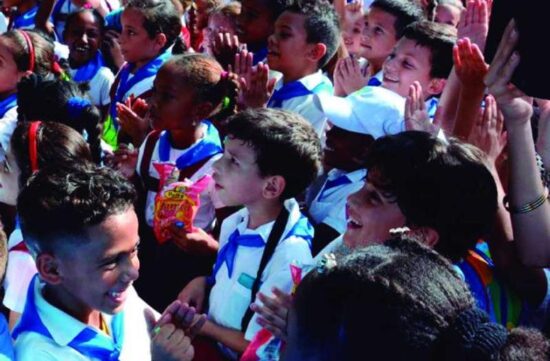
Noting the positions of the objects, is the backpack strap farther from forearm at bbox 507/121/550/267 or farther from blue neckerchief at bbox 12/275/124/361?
forearm at bbox 507/121/550/267

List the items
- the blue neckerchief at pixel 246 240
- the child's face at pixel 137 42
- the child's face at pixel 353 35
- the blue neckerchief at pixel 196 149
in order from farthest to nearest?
the child's face at pixel 353 35 < the child's face at pixel 137 42 < the blue neckerchief at pixel 196 149 < the blue neckerchief at pixel 246 240

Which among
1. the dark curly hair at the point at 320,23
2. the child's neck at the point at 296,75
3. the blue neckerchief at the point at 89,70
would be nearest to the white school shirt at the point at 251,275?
the child's neck at the point at 296,75

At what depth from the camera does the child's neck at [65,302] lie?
185 centimetres

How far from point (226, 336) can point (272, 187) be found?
482mm

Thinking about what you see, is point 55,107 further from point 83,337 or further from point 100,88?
point 100,88

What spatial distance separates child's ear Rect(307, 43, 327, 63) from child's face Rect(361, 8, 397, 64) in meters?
0.34

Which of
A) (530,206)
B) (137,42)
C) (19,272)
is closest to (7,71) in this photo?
(137,42)

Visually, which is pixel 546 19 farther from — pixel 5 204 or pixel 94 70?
pixel 94 70

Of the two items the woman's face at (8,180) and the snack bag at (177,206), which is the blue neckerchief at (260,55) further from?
the woman's face at (8,180)

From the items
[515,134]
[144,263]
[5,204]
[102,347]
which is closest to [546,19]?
[515,134]

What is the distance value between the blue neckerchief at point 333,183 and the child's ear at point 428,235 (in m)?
0.80

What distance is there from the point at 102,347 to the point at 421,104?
46.8 inches

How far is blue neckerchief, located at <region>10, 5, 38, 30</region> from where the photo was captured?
593cm

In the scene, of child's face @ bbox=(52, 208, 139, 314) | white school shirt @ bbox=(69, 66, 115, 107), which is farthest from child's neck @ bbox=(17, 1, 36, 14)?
child's face @ bbox=(52, 208, 139, 314)
